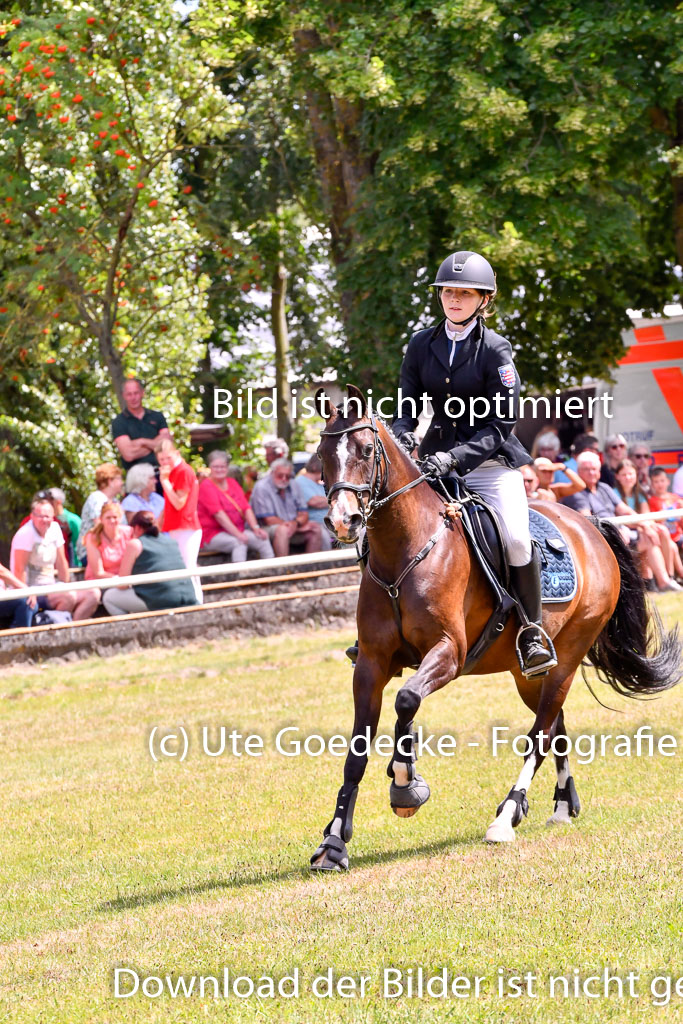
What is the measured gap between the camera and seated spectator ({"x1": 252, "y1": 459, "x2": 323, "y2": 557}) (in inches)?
667

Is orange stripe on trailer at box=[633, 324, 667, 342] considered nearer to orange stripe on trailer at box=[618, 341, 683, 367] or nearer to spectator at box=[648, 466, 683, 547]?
orange stripe on trailer at box=[618, 341, 683, 367]

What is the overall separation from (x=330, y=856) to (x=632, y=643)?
3050mm

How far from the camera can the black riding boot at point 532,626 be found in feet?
24.9

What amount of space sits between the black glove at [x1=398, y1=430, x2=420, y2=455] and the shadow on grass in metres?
2.11

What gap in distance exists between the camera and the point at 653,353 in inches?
955

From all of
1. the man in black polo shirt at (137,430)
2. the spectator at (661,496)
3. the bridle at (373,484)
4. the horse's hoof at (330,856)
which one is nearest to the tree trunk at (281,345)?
the spectator at (661,496)

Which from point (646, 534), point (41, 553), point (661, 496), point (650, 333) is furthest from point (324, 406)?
point (650, 333)

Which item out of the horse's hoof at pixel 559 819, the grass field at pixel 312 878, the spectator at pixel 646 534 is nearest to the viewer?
the grass field at pixel 312 878

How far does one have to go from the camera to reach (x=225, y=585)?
53.4ft

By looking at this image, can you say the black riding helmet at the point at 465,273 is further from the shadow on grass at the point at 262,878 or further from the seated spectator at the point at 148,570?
the seated spectator at the point at 148,570

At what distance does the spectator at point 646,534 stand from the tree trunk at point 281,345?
13005 millimetres

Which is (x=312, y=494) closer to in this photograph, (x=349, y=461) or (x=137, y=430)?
(x=137, y=430)

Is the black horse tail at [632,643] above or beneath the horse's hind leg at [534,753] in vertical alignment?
above

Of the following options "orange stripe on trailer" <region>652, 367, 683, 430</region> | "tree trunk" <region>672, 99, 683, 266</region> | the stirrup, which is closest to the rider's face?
the stirrup
